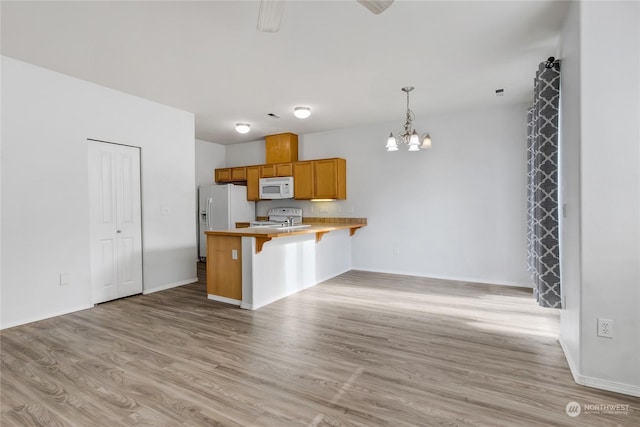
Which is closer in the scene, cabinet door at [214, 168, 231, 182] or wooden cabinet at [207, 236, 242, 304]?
wooden cabinet at [207, 236, 242, 304]

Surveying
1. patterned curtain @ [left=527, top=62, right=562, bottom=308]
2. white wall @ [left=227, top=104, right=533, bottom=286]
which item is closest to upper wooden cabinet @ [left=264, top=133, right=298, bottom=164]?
white wall @ [left=227, top=104, right=533, bottom=286]

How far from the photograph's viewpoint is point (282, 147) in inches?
247

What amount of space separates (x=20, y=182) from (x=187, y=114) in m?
2.28

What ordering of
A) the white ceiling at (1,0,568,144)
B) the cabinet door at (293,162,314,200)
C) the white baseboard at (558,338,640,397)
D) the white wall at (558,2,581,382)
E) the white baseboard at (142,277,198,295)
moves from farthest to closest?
the cabinet door at (293,162,314,200) < the white baseboard at (142,277,198,295) < the white ceiling at (1,0,568,144) < the white wall at (558,2,581,382) < the white baseboard at (558,338,640,397)

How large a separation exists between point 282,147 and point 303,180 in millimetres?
867

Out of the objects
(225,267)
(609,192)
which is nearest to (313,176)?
(225,267)

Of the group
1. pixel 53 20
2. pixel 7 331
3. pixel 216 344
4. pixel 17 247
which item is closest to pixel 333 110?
pixel 53 20

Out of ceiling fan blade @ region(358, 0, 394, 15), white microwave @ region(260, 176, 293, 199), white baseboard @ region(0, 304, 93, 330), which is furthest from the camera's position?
white microwave @ region(260, 176, 293, 199)

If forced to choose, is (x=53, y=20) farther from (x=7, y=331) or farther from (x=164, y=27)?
(x=7, y=331)

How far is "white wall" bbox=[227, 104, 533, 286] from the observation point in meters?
4.63

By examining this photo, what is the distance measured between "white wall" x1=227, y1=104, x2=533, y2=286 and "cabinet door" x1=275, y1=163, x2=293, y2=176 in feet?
2.29

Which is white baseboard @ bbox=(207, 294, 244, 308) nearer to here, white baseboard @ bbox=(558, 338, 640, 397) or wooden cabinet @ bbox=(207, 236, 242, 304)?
wooden cabinet @ bbox=(207, 236, 242, 304)

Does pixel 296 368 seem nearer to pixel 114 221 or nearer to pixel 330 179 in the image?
pixel 114 221

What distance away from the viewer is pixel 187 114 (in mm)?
4844
